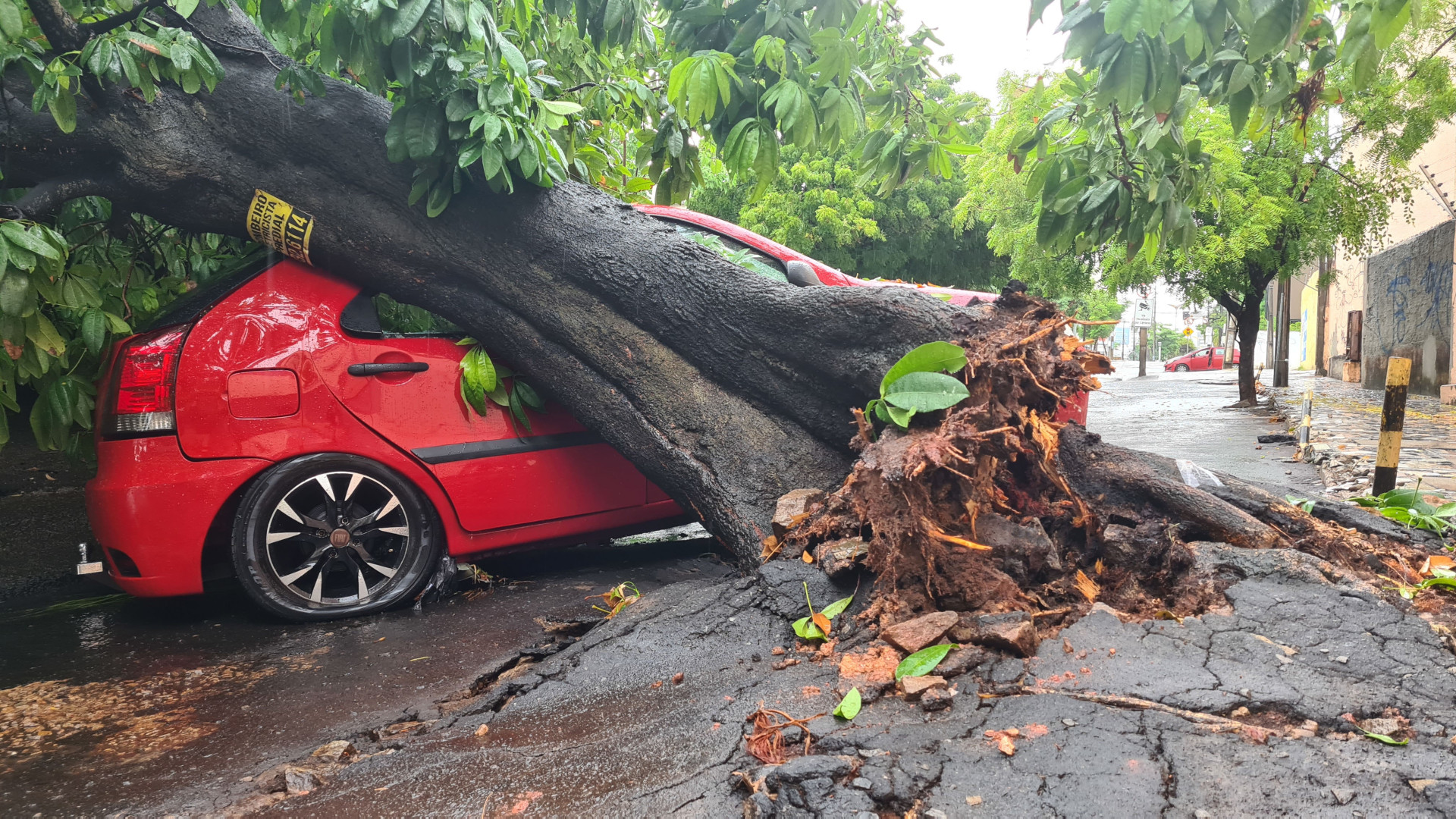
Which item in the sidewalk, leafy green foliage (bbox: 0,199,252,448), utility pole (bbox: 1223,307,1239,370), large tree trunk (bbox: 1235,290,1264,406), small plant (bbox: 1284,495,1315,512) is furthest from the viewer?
utility pole (bbox: 1223,307,1239,370)

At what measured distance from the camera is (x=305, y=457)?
12.5 ft

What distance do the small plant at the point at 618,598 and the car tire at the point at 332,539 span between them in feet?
2.91

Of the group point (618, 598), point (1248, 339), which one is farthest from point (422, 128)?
point (1248, 339)

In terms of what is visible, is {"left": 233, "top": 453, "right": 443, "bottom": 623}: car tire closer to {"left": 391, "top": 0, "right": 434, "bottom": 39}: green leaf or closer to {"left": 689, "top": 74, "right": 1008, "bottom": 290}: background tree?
{"left": 391, "top": 0, "right": 434, "bottom": 39}: green leaf

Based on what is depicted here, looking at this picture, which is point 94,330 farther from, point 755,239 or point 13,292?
point 755,239

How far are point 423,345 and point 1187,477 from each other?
361 cm

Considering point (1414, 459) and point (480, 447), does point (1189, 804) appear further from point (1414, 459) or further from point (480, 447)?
point (1414, 459)

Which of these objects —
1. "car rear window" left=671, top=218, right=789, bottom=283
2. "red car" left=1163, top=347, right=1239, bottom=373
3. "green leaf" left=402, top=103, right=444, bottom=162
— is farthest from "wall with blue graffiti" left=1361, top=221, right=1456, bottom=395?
"red car" left=1163, top=347, right=1239, bottom=373

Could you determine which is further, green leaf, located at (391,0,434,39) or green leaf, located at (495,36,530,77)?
green leaf, located at (495,36,530,77)

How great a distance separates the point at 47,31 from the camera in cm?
353

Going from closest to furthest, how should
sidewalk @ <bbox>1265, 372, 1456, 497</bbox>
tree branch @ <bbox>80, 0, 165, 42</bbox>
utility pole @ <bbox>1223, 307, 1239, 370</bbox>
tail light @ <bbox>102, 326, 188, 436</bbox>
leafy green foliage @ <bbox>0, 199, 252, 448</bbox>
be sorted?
leafy green foliage @ <bbox>0, 199, 252, 448</bbox>
tree branch @ <bbox>80, 0, 165, 42</bbox>
tail light @ <bbox>102, 326, 188, 436</bbox>
sidewalk @ <bbox>1265, 372, 1456, 497</bbox>
utility pole @ <bbox>1223, 307, 1239, 370</bbox>

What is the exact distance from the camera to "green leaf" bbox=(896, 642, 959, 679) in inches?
93.5

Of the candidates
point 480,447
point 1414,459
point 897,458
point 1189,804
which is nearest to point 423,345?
point 480,447

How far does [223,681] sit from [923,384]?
2.79m
